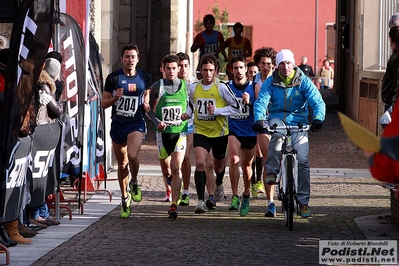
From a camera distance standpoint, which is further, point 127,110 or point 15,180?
point 127,110

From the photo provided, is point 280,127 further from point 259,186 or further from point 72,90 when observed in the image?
point 259,186

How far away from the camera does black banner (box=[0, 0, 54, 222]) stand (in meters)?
8.13

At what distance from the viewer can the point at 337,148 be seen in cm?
2153

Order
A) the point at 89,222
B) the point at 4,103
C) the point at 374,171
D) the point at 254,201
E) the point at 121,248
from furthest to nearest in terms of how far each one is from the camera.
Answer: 1. the point at 254,201
2. the point at 89,222
3. the point at 121,248
4. the point at 4,103
5. the point at 374,171

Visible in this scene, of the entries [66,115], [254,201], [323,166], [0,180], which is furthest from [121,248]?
[323,166]

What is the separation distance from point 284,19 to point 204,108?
47272mm

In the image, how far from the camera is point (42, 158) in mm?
10219

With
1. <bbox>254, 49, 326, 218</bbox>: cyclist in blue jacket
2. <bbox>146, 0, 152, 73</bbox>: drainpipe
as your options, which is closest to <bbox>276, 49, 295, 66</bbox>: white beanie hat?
<bbox>254, 49, 326, 218</bbox>: cyclist in blue jacket

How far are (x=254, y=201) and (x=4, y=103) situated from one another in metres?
6.05

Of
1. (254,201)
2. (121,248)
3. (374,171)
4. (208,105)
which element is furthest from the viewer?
(254,201)

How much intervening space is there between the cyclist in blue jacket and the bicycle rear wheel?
28cm

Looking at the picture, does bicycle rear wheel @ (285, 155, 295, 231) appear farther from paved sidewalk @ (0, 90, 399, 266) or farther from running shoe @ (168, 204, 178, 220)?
running shoe @ (168, 204, 178, 220)

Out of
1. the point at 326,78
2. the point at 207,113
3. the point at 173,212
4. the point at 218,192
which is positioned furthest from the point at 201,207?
the point at 326,78

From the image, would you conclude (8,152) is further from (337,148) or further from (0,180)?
(337,148)
